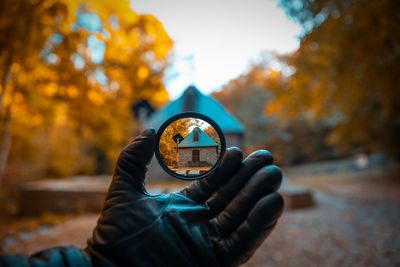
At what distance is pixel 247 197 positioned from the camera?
3.74ft

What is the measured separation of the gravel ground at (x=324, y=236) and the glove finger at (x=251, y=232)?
2.30m

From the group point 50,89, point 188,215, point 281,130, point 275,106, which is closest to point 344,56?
point 275,106

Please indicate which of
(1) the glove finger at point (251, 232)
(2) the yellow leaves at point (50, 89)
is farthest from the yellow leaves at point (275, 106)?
(2) the yellow leaves at point (50, 89)

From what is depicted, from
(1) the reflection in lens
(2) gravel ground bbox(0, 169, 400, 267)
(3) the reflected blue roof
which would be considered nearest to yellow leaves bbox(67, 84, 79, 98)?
(2) gravel ground bbox(0, 169, 400, 267)

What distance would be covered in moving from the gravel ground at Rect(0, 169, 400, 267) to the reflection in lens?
2.71 metres

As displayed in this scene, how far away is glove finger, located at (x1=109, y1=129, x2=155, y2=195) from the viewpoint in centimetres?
107

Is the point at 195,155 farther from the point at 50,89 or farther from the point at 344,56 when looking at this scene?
the point at 50,89

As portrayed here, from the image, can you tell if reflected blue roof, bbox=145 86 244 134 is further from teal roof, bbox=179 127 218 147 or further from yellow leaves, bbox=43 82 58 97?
yellow leaves, bbox=43 82 58 97

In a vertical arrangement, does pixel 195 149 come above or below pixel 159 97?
below

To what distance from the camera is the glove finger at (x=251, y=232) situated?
1.07 metres

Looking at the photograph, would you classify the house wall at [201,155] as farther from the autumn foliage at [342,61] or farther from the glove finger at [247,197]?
the autumn foliage at [342,61]

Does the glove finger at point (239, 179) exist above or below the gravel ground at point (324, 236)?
above

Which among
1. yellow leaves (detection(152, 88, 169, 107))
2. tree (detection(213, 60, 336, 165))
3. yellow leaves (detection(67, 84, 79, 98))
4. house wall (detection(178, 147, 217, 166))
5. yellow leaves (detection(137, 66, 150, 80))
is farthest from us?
tree (detection(213, 60, 336, 165))

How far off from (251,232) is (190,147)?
22.7 inches
